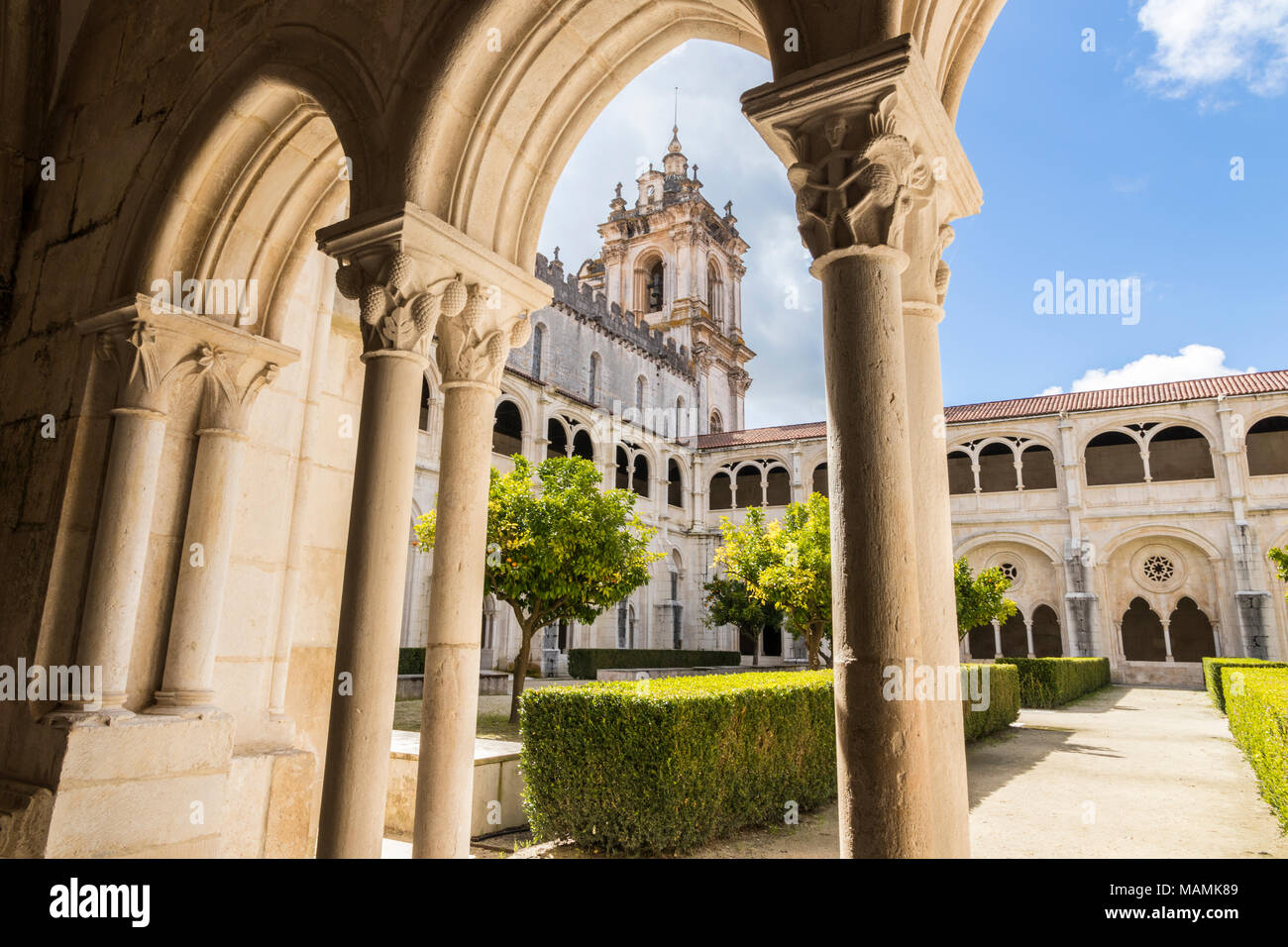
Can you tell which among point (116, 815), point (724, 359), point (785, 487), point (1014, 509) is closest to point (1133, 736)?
point (116, 815)

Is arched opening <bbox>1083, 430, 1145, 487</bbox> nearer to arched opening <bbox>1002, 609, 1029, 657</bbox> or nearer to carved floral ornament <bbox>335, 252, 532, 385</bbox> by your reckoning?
arched opening <bbox>1002, 609, 1029, 657</bbox>

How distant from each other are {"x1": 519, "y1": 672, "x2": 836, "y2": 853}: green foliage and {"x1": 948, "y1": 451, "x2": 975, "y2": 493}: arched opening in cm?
2298

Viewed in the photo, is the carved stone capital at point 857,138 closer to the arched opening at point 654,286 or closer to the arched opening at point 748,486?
the arched opening at point 748,486

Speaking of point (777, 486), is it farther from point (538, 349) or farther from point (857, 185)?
point (857, 185)

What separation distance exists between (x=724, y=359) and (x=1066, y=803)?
29570mm

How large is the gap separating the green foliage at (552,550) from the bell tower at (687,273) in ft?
72.3

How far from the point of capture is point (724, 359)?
115 ft

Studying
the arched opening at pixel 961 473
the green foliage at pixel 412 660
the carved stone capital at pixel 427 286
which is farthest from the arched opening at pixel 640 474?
the carved stone capital at pixel 427 286

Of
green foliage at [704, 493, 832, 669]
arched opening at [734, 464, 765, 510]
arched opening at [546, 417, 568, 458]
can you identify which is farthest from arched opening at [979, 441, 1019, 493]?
arched opening at [546, 417, 568, 458]

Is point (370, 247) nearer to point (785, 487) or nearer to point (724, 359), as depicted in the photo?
point (785, 487)

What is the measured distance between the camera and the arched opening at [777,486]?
95.2 feet

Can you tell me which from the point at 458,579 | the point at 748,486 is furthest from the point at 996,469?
the point at 458,579

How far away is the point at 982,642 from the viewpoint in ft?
84.0

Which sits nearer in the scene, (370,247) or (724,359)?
(370,247)
